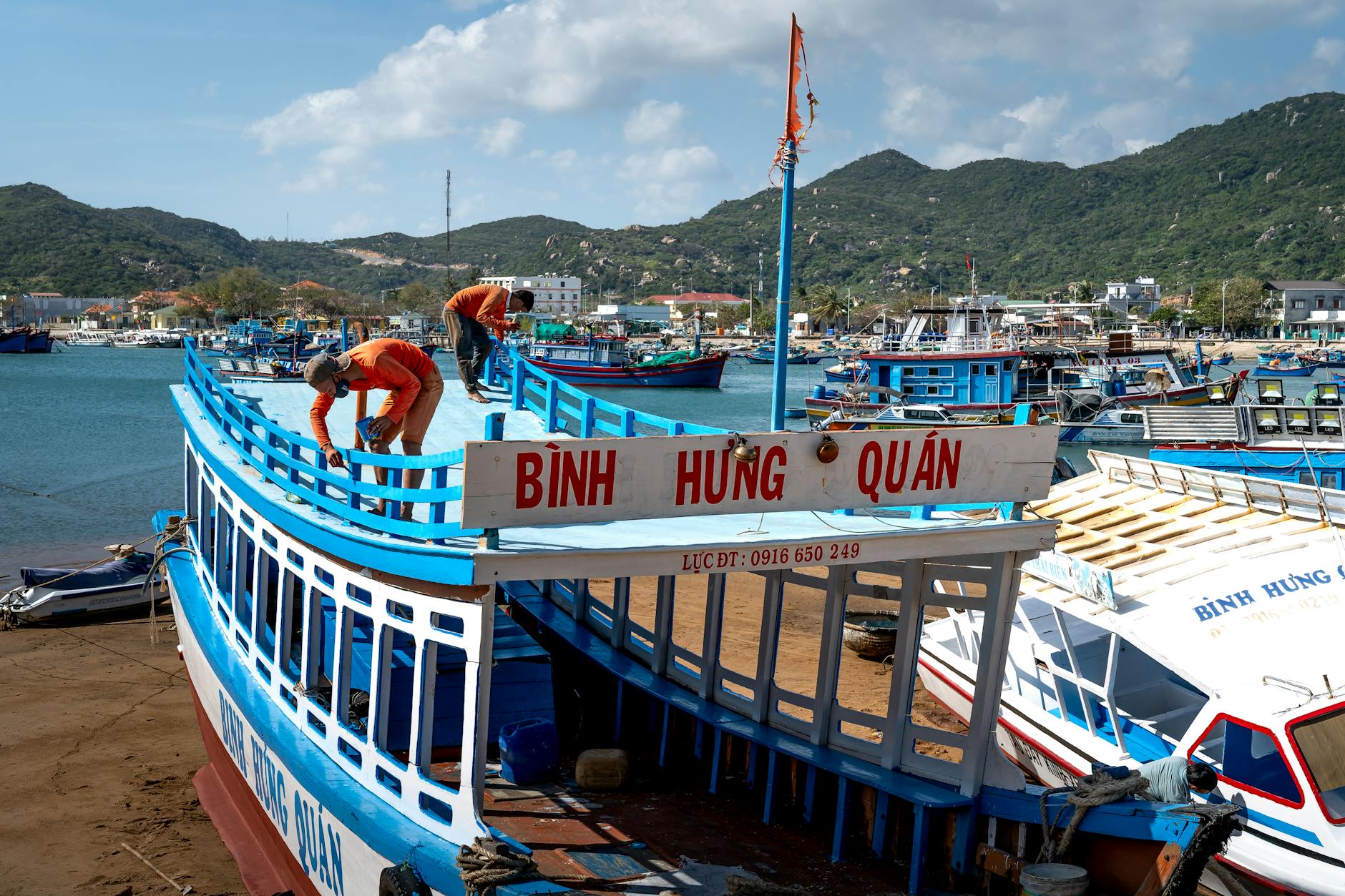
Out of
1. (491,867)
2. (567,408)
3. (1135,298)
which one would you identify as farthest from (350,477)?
(1135,298)

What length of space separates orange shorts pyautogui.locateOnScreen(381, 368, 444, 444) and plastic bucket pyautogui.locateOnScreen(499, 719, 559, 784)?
204cm

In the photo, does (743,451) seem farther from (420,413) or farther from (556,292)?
(556,292)

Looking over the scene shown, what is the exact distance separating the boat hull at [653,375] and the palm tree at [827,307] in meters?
57.7

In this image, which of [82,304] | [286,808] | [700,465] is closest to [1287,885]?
[700,465]

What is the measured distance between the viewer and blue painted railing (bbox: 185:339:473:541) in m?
5.09

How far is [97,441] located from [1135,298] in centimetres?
12261

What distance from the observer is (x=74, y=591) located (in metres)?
16.1

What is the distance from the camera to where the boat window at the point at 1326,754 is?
7.29 meters

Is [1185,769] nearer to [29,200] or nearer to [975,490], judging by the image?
[975,490]

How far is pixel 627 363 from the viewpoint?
72250 millimetres

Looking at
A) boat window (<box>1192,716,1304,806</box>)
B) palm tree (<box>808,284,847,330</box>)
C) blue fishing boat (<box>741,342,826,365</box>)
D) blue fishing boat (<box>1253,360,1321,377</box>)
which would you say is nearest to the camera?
boat window (<box>1192,716,1304,806</box>)

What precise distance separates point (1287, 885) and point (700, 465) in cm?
538

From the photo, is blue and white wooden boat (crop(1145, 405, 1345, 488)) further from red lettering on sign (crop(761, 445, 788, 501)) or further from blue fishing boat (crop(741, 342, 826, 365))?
blue fishing boat (crop(741, 342, 826, 365))

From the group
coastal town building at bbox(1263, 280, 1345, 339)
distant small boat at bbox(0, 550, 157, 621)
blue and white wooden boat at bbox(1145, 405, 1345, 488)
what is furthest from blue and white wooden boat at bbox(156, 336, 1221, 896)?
coastal town building at bbox(1263, 280, 1345, 339)
